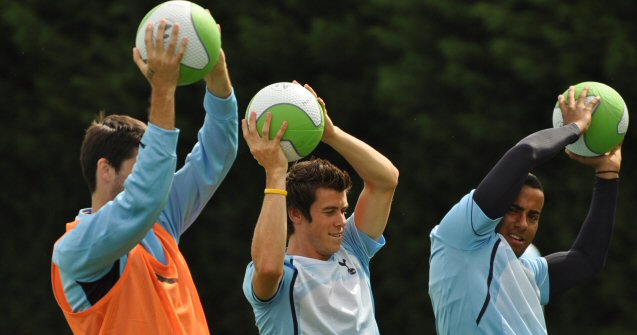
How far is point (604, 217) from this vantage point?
4945mm

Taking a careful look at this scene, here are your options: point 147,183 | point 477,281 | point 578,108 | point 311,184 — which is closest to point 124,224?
point 147,183

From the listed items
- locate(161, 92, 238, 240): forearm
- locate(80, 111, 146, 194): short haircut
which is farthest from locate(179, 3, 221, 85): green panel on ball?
locate(161, 92, 238, 240): forearm

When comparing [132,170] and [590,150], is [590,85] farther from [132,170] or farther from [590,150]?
[132,170]

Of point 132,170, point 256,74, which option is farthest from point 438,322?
point 256,74

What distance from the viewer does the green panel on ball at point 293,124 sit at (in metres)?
4.03

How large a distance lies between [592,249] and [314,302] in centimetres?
145

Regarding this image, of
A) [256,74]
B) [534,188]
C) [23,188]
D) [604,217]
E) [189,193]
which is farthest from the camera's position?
[23,188]

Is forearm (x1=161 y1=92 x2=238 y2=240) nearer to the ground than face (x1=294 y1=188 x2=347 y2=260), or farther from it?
farther from it

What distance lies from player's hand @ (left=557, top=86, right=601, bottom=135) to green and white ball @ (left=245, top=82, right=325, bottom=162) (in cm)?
113

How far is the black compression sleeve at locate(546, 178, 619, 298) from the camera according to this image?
4922 mm

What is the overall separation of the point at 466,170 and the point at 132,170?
685 cm

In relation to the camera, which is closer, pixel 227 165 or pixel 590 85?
pixel 227 165

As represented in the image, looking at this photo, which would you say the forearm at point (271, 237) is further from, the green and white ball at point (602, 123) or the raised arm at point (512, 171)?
the green and white ball at point (602, 123)

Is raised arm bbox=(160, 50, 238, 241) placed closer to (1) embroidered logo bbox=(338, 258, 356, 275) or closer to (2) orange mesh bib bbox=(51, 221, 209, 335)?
(2) orange mesh bib bbox=(51, 221, 209, 335)
